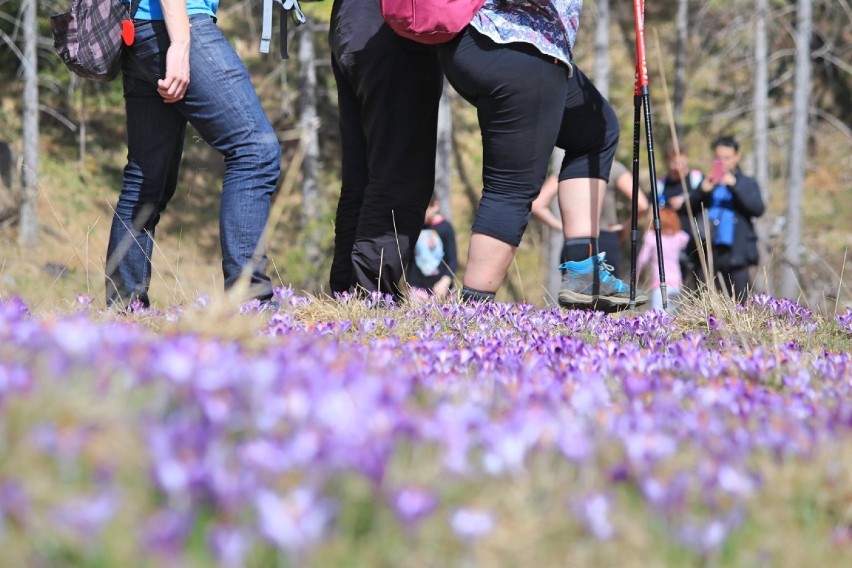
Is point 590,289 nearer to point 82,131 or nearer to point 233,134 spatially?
point 233,134

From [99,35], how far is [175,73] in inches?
19.3

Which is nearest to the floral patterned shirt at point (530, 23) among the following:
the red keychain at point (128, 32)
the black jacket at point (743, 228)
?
the red keychain at point (128, 32)

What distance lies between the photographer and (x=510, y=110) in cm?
424

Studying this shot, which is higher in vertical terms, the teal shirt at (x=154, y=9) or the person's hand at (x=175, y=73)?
the teal shirt at (x=154, y=9)

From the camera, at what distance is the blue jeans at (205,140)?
4.16 metres

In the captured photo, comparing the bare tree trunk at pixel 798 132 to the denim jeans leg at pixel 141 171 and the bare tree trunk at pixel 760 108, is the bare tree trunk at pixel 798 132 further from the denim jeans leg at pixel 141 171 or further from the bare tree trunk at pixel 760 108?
the denim jeans leg at pixel 141 171

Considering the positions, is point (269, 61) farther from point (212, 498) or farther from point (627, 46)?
point (212, 498)

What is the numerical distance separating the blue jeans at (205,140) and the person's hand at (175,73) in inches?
4.2

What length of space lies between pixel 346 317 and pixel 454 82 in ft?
3.74

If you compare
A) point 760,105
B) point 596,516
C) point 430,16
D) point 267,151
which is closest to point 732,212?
point 430,16

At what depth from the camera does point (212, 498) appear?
128 centimetres

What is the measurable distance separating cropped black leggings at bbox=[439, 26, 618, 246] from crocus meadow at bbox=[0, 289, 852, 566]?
2.27 meters

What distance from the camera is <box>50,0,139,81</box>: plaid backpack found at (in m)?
4.20

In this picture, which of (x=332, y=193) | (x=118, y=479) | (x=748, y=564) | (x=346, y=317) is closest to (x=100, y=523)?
(x=118, y=479)
